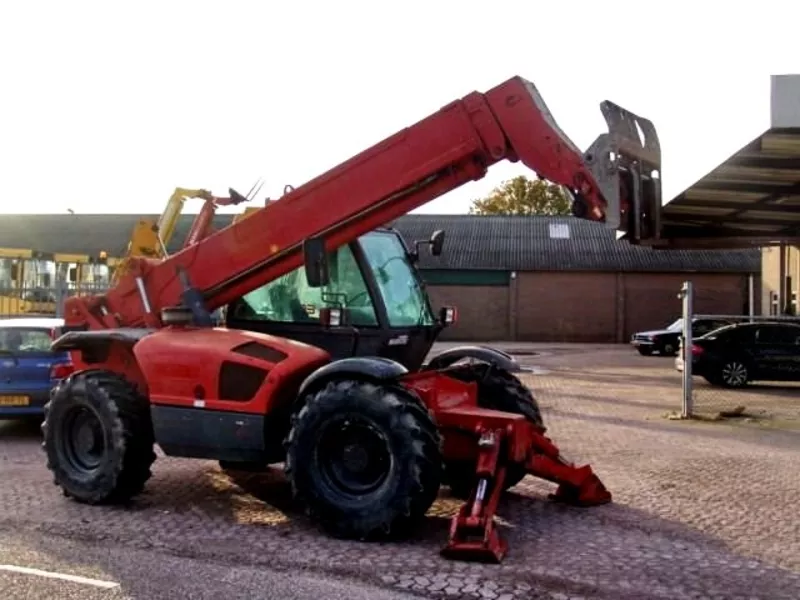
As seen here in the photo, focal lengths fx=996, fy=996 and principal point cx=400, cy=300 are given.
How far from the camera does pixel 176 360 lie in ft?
26.2

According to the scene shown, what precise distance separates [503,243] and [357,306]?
40.9 metres

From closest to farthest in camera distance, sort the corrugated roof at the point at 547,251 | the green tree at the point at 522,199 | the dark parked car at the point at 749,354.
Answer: the dark parked car at the point at 749,354 < the corrugated roof at the point at 547,251 < the green tree at the point at 522,199

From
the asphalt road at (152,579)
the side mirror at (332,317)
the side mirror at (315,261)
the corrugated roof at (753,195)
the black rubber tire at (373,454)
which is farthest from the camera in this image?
the corrugated roof at (753,195)

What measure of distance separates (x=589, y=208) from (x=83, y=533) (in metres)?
4.44

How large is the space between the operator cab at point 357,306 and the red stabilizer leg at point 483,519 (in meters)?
1.39

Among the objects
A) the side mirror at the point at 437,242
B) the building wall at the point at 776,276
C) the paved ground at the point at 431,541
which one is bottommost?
the paved ground at the point at 431,541

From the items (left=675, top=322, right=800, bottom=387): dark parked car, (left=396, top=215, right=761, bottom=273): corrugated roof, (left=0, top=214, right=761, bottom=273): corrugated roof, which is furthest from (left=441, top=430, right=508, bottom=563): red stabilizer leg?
(left=396, top=215, right=761, bottom=273): corrugated roof

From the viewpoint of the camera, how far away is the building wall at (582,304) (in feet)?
148

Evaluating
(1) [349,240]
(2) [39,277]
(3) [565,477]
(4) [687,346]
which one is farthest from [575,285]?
(1) [349,240]

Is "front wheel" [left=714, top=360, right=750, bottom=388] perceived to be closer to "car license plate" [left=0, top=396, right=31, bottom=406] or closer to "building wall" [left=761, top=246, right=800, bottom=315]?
"building wall" [left=761, top=246, right=800, bottom=315]

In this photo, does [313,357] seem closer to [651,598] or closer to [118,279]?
[118,279]

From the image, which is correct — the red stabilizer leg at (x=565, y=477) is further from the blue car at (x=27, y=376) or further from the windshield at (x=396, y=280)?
the blue car at (x=27, y=376)

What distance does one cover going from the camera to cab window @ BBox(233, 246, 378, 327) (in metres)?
8.26

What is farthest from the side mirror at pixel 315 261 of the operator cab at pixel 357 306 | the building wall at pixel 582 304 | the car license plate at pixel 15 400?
the building wall at pixel 582 304
